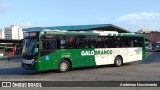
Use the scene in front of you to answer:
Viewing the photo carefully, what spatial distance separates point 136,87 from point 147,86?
20.5 inches

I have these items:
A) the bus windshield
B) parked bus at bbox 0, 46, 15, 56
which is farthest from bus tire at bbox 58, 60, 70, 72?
parked bus at bbox 0, 46, 15, 56

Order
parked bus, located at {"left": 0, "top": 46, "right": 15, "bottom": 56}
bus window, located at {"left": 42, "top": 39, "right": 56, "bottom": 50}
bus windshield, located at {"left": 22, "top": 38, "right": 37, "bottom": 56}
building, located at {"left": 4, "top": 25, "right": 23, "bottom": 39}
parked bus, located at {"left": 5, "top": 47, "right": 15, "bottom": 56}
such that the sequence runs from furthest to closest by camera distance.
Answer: building, located at {"left": 4, "top": 25, "right": 23, "bottom": 39} < parked bus, located at {"left": 5, "top": 47, "right": 15, "bottom": 56} < parked bus, located at {"left": 0, "top": 46, "right": 15, "bottom": 56} < bus window, located at {"left": 42, "top": 39, "right": 56, "bottom": 50} < bus windshield, located at {"left": 22, "top": 38, "right": 37, "bottom": 56}

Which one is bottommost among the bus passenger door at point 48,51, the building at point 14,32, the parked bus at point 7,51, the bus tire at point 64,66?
the parked bus at point 7,51

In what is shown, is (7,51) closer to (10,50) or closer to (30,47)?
(10,50)

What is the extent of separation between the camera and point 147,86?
12977mm

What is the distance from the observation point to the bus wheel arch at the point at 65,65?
800 inches

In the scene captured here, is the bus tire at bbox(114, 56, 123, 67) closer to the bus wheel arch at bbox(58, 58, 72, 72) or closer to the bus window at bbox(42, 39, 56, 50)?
the bus wheel arch at bbox(58, 58, 72, 72)

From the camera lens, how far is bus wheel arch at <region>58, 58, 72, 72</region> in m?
20.3

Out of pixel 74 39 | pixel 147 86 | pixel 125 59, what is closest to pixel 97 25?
pixel 125 59

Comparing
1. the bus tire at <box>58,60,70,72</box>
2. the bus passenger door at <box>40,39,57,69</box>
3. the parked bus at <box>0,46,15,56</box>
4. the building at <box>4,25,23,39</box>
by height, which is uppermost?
the building at <box>4,25,23,39</box>

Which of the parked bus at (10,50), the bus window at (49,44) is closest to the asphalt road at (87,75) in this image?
the bus window at (49,44)

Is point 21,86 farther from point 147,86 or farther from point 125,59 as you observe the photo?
point 125,59

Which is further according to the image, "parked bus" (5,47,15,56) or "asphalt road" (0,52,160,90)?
"parked bus" (5,47,15,56)

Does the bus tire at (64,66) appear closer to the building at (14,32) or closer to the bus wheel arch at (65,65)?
the bus wheel arch at (65,65)
